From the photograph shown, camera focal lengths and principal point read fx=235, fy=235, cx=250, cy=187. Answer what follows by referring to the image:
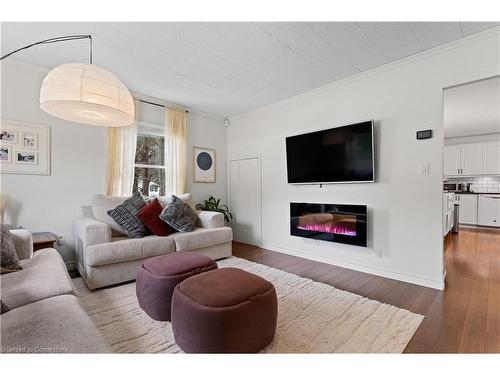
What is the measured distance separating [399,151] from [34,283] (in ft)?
11.2

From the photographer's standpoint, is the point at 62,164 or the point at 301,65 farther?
the point at 62,164

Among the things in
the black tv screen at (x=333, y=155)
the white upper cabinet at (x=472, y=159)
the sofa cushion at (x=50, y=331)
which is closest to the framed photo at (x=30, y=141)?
the sofa cushion at (x=50, y=331)

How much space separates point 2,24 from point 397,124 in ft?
13.0

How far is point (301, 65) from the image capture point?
9.06 ft

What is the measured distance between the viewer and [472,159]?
598 centimetres

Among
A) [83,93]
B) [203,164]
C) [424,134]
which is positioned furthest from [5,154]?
[424,134]

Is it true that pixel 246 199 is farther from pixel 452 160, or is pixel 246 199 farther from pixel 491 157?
pixel 491 157

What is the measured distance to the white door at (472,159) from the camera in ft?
19.2

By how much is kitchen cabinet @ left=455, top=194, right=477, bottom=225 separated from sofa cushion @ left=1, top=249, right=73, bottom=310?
7.99m

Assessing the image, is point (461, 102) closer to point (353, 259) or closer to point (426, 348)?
point (353, 259)

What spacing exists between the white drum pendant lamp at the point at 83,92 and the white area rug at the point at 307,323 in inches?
61.6

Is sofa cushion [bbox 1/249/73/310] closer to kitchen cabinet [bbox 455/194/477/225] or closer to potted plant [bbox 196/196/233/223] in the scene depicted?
potted plant [bbox 196/196/233/223]

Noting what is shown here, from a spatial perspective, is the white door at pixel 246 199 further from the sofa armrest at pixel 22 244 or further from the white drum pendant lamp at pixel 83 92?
the sofa armrest at pixel 22 244
